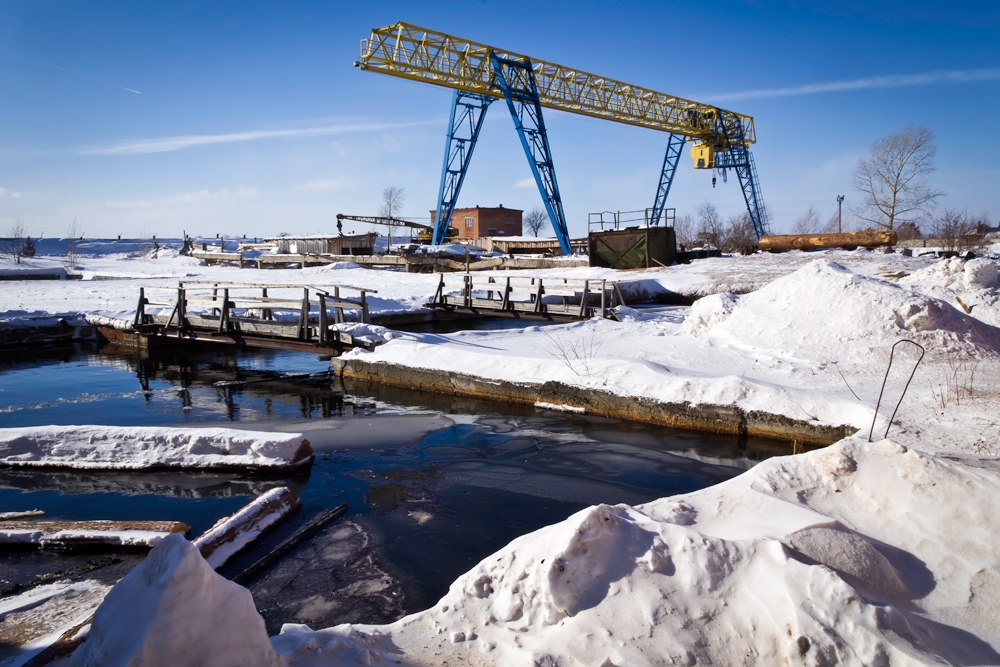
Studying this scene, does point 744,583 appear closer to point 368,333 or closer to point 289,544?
point 289,544

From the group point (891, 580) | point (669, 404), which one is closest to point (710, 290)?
point (669, 404)

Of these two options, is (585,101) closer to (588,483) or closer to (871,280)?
(871,280)

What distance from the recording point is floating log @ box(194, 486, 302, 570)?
4285 mm

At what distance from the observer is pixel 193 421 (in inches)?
344

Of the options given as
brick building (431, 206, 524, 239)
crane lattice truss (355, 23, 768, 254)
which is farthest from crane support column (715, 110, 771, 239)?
brick building (431, 206, 524, 239)

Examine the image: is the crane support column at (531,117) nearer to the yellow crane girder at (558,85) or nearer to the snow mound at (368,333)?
the yellow crane girder at (558,85)

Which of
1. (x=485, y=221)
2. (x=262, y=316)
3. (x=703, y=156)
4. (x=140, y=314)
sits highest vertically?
(x=703, y=156)

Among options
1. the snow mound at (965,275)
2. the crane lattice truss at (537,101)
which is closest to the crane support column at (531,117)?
the crane lattice truss at (537,101)

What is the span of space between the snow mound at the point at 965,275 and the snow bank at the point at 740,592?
1181 centimetres

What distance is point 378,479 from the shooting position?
6.25m

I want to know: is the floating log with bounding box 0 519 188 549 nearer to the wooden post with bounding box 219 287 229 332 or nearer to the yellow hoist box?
the wooden post with bounding box 219 287 229 332

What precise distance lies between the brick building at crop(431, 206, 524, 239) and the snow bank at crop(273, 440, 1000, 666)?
50681 mm

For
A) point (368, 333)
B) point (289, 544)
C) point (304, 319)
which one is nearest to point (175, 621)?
point (289, 544)

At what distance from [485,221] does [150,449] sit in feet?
160
